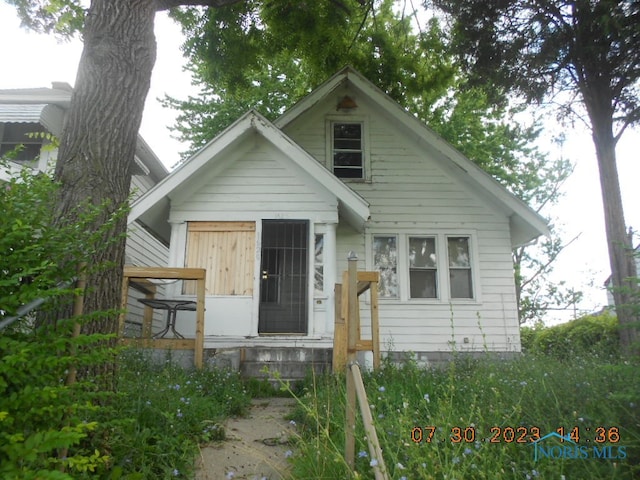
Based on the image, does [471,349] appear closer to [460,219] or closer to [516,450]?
[460,219]

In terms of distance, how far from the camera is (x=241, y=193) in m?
9.05

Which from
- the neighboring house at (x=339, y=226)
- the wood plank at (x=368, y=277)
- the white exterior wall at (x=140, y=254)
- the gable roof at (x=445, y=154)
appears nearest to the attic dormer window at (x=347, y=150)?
the neighboring house at (x=339, y=226)

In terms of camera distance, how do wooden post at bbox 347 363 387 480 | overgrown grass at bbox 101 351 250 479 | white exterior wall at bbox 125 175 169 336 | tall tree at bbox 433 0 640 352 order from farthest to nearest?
white exterior wall at bbox 125 175 169 336 → tall tree at bbox 433 0 640 352 → overgrown grass at bbox 101 351 250 479 → wooden post at bbox 347 363 387 480

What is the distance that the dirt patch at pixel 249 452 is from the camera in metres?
3.49

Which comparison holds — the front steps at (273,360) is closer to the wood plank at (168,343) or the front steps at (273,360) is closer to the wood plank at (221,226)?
the wood plank at (168,343)

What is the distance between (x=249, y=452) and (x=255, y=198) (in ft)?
18.9

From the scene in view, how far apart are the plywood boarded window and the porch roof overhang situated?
2.78 ft

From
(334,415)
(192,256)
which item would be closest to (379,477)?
(334,415)

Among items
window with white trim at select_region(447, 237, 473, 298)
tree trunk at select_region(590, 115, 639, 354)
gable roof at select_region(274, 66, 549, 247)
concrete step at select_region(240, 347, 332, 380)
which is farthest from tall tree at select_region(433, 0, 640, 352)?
concrete step at select_region(240, 347, 332, 380)

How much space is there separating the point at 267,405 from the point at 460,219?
6374mm

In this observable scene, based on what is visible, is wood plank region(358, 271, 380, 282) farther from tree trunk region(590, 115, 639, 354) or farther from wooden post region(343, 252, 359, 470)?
tree trunk region(590, 115, 639, 354)

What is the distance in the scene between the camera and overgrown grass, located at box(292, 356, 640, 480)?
2707 mm

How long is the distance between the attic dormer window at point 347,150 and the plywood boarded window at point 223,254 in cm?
305

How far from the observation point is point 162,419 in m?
3.86
